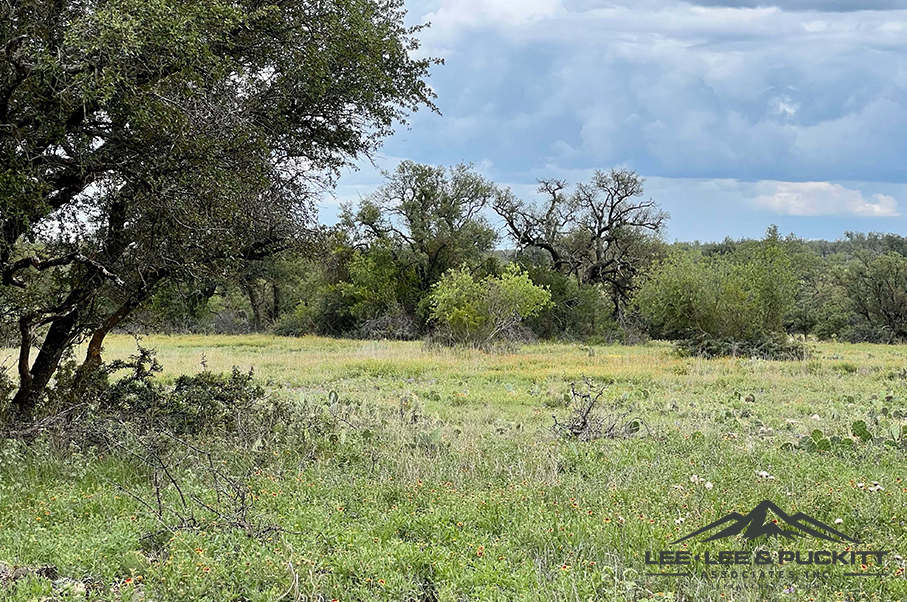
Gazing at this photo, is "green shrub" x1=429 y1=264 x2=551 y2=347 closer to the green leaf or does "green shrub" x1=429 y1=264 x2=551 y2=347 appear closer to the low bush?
the low bush

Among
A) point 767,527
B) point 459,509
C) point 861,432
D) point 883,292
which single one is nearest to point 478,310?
point 861,432

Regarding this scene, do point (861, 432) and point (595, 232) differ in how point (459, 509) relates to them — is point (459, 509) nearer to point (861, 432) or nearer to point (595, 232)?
point (861, 432)

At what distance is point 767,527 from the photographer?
438 cm

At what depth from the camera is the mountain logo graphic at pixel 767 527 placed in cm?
427

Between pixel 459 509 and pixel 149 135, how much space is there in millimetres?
4519

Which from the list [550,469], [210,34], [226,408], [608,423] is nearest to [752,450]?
[608,423]

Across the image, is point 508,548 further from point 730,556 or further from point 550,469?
point 550,469

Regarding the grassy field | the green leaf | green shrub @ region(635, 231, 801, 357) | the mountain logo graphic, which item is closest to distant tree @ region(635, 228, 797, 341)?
green shrub @ region(635, 231, 801, 357)

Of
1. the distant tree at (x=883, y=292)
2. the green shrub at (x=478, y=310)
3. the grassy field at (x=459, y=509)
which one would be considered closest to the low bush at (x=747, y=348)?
the green shrub at (x=478, y=310)

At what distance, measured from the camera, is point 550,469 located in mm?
5984

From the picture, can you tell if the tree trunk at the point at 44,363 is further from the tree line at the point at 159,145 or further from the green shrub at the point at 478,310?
the green shrub at the point at 478,310

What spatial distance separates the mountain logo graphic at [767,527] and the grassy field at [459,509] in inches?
4.6

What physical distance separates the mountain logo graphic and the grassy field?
0.38ft

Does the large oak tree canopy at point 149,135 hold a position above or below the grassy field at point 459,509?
above
